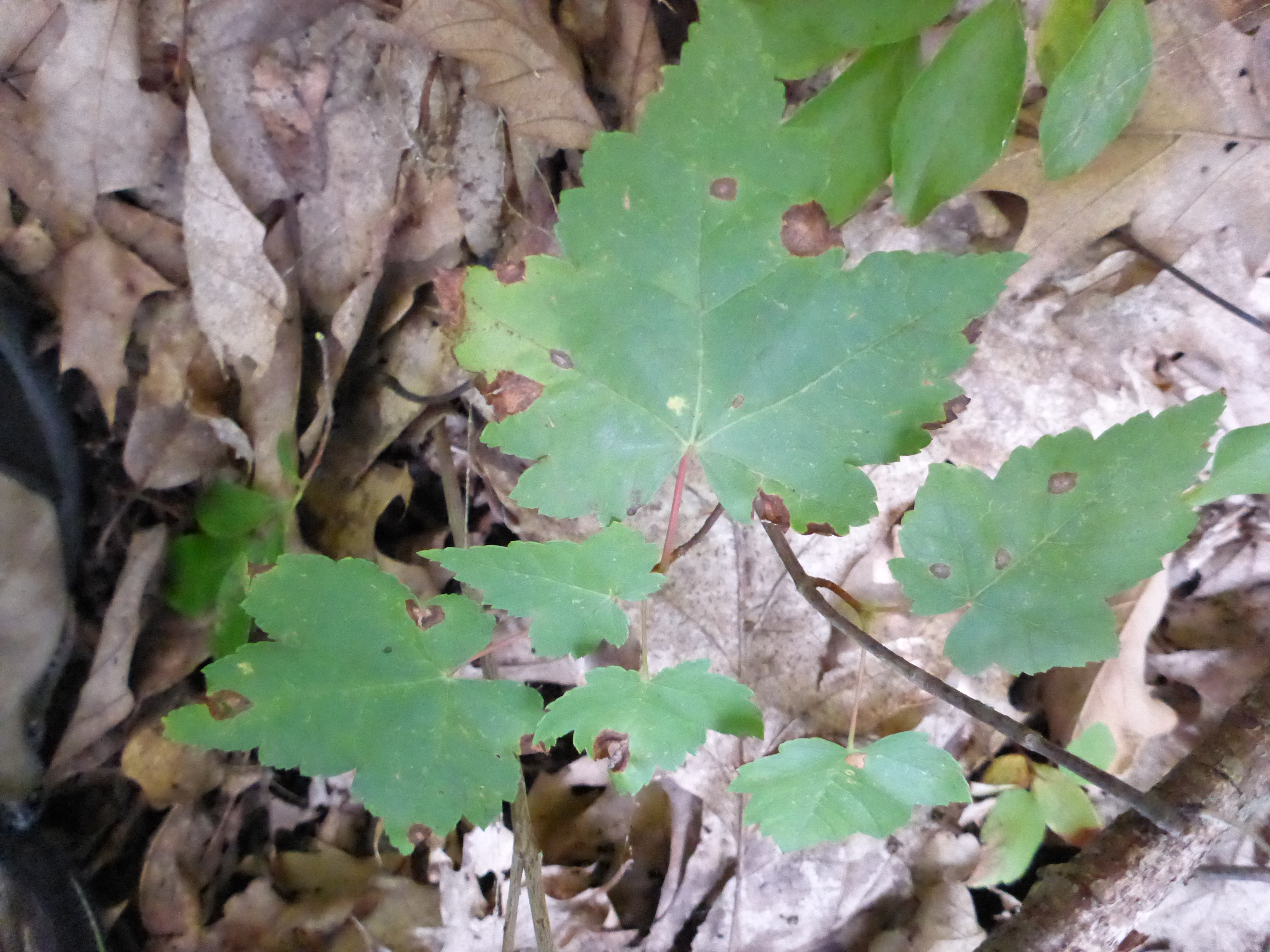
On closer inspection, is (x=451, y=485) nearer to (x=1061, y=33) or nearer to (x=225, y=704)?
(x=225, y=704)

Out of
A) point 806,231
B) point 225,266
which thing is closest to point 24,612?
point 225,266

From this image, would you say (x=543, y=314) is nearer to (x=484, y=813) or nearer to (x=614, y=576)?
(x=614, y=576)

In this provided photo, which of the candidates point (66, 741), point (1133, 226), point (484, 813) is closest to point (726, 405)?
point (484, 813)

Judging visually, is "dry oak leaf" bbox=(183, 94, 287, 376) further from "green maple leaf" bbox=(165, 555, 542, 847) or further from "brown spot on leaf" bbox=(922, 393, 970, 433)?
"brown spot on leaf" bbox=(922, 393, 970, 433)

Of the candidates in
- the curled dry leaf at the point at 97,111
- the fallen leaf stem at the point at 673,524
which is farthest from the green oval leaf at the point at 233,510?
the fallen leaf stem at the point at 673,524

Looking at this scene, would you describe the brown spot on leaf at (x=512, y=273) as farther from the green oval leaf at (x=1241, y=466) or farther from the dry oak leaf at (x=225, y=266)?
the green oval leaf at (x=1241, y=466)
